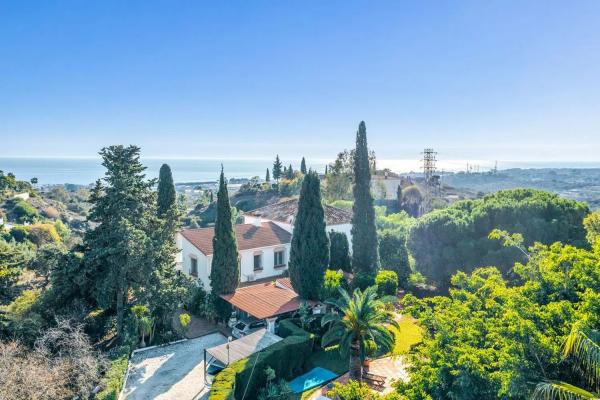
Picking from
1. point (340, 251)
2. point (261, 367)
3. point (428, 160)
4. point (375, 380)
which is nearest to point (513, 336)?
point (375, 380)

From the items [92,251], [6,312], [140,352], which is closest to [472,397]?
[140,352]

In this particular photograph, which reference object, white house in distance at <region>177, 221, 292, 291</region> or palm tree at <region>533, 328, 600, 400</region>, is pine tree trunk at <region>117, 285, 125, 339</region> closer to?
white house in distance at <region>177, 221, 292, 291</region>

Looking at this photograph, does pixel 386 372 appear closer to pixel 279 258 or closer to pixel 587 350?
pixel 587 350

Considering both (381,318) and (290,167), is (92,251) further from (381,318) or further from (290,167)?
(290,167)

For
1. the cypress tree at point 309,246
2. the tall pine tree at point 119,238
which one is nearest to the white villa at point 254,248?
the cypress tree at point 309,246

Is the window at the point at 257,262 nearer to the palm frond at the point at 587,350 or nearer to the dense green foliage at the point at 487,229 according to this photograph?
the dense green foliage at the point at 487,229

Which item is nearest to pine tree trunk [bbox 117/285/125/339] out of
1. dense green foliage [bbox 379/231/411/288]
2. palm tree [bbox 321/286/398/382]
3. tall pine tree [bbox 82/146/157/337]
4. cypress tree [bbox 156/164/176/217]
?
tall pine tree [bbox 82/146/157/337]
